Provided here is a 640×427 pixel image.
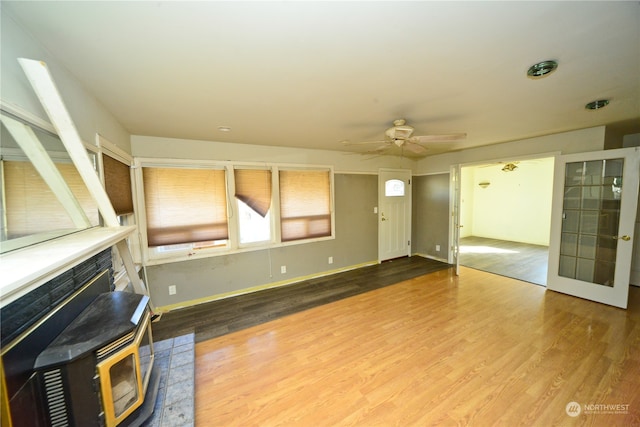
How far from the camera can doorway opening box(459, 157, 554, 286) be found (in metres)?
5.02

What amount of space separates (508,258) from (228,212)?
6.03m

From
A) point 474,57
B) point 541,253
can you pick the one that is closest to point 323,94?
point 474,57

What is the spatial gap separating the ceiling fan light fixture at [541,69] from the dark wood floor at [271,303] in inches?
123

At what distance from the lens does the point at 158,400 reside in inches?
62.9

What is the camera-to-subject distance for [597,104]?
2.19 m

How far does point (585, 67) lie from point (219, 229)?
407 cm

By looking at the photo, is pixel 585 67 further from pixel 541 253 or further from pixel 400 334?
pixel 541 253

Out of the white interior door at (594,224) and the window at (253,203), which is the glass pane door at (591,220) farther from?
the window at (253,203)

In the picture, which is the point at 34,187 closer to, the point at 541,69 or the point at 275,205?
the point at 275,205

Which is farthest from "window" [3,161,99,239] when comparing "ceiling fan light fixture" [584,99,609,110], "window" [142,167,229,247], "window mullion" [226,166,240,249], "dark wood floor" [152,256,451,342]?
"ceiling fan light fixture" [584,99,609,110]

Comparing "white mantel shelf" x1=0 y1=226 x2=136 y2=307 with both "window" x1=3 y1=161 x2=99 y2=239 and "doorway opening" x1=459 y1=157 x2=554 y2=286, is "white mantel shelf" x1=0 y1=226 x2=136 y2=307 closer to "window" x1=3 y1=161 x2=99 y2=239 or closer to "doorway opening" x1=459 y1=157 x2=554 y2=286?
"window" x1=3 y1=161 x2=99 y2=239

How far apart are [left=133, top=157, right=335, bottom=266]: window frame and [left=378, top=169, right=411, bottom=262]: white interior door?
1.31 metres

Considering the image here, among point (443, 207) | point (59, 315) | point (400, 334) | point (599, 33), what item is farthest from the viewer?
point (443, 207)

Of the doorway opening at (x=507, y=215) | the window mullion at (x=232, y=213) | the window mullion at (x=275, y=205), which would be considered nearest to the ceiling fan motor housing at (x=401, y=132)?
the window mullion at (x=275, y=205)
